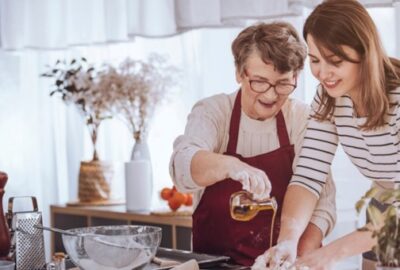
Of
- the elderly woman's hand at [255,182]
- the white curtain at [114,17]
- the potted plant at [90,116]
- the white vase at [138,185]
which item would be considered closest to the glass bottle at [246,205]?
the elderly woman's hand at [255,182]

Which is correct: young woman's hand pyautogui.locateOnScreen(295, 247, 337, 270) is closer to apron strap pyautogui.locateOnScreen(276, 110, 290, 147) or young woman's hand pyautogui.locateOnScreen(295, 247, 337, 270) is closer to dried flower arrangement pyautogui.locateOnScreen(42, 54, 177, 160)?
apron strap pyautogui.locateOnScreen(276, 110, 290, 147)

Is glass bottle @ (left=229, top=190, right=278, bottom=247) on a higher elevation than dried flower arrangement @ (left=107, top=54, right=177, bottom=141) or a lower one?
lower

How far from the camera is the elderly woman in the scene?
6.55 feet

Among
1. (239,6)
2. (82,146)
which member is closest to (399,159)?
(239,6)

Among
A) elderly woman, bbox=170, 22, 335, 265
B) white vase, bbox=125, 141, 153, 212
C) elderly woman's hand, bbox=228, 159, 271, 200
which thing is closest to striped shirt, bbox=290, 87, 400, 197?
elderly woman, bbox=170, 22, 335, 265

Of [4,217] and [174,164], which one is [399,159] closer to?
[174,164]

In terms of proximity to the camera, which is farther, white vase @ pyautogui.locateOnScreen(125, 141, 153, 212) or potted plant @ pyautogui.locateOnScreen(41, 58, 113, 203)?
potted plant @ pyautogui.locateOnScreen(41, 58, 113, 203)

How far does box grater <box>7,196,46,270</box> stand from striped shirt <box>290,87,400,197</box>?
67 centimetres

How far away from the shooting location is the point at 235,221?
2033mm

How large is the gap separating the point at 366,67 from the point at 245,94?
48 centimetres

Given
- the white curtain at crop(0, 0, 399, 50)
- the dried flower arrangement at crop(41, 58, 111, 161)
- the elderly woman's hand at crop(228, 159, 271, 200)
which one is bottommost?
the elderly woman's hand at crop(228, 159, 271, 200)

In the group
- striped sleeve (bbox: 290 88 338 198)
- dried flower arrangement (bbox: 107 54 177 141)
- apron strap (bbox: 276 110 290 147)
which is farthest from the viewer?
dried flower arrangement (bbox: 107 54 177 141)

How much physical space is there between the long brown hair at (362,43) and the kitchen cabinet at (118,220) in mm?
1243

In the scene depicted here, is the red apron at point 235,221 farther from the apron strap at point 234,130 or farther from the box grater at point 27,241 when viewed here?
the box grater at point 27,241
